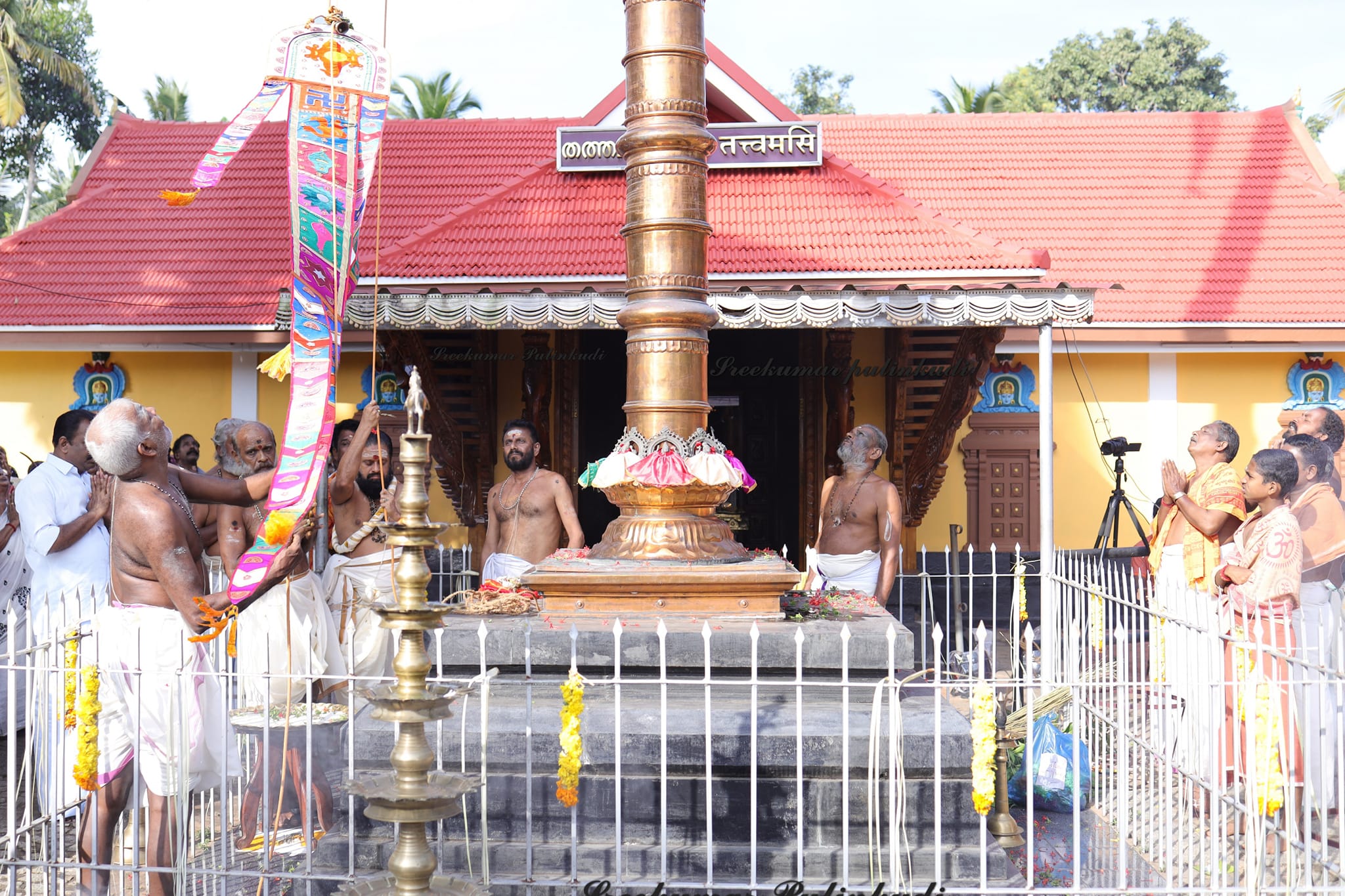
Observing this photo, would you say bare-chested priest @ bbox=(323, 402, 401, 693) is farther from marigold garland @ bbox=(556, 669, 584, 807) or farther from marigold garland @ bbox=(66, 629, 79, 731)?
marigold garland @ bbox=(556, 669, 584, 807)

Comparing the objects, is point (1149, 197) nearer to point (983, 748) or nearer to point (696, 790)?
point (983, 748)

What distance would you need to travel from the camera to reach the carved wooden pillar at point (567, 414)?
11.0 meters

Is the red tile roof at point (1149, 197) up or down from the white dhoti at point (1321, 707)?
up

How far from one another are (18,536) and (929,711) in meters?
6.34

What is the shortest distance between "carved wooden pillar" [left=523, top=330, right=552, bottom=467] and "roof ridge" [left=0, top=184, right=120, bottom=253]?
5293 mm

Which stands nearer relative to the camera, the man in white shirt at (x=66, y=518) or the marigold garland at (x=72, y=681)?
the marigold garland at (x=72, y=681)

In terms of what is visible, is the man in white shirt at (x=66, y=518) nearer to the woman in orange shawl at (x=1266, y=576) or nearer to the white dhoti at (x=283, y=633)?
the white dhoti at (x=283, y=633)

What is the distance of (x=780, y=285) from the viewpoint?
8922 millimetres

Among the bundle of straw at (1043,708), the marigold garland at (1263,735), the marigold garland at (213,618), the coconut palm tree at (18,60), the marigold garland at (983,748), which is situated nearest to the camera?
the marigold garland at (983,748)

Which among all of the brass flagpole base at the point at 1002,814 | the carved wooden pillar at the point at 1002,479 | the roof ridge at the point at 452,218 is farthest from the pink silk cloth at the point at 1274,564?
the roof ridge at the point at 452,218

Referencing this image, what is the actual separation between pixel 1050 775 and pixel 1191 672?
1.20 meters

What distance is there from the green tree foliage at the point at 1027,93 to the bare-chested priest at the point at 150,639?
2671 centimetres

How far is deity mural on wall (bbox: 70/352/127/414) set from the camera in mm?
11336

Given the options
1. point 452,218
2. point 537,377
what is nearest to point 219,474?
point 452,218
